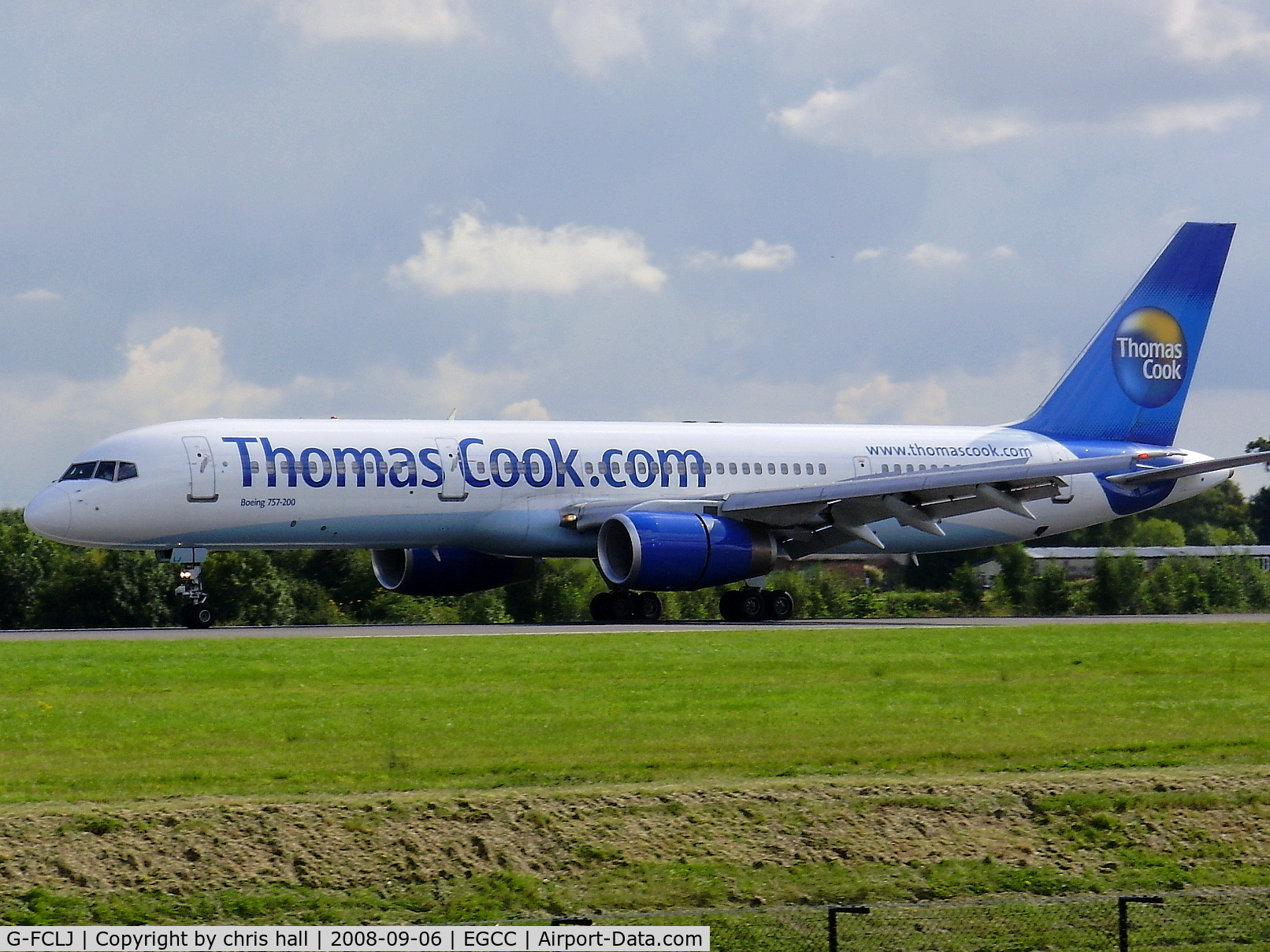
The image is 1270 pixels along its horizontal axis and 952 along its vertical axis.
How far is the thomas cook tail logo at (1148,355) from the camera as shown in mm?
43438

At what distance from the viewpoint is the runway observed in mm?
27656

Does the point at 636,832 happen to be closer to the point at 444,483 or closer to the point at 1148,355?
the point at 444,483

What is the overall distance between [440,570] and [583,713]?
1904 centimetres

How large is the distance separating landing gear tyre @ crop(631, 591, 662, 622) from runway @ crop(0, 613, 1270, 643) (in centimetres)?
85

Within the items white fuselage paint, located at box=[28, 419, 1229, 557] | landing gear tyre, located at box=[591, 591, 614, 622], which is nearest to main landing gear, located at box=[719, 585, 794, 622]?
landing gear tyre, located at box=[591, 591, 614, 622]

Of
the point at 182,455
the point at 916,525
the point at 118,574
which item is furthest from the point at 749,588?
the point at 118,574

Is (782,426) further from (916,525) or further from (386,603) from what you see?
(386,603)

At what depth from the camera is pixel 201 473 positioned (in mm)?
31531

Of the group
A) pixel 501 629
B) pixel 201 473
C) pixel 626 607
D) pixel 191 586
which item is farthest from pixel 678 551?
pixel 191 586

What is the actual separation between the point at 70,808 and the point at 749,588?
73.6 ft

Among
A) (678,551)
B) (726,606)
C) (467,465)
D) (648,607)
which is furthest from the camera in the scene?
(726,606)
